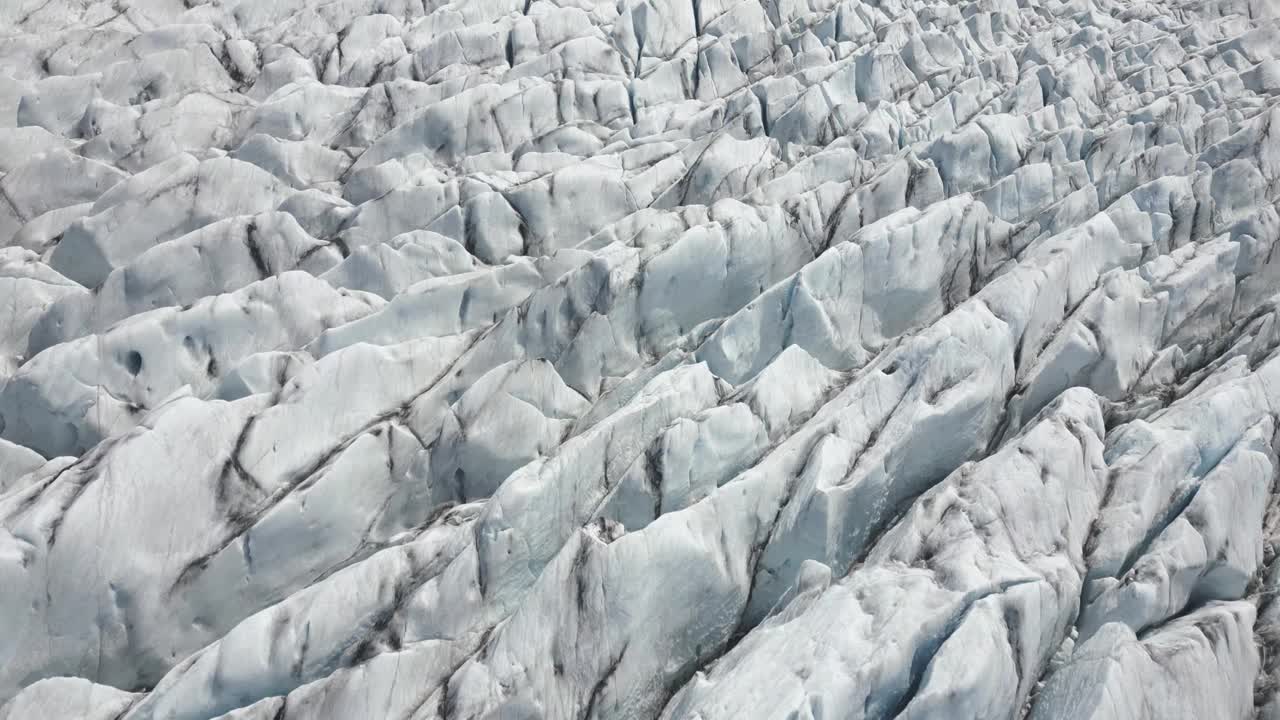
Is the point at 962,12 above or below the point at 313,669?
above

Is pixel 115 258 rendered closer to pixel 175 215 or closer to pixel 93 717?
pixel 175 215

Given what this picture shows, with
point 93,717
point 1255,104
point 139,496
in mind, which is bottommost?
point 93,717

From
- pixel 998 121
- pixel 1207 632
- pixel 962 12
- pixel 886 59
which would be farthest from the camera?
pixel 962 12

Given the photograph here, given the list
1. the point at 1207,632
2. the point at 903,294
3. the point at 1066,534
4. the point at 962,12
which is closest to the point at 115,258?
the point at 903,294

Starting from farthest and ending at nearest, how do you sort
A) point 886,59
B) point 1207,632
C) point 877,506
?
point 886,59
point 877,506
point 1207,632

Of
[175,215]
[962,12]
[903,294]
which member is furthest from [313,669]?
[962,12]

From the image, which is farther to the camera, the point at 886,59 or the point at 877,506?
the point at 886,59
